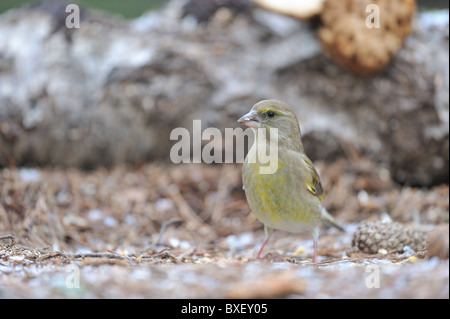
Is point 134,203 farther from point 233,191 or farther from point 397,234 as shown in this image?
point 397,234

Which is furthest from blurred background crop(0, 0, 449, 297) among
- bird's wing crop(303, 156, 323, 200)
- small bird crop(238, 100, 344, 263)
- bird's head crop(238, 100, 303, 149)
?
bird's head crop(238, 100, 303, 149)

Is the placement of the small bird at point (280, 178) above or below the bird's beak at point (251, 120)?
below

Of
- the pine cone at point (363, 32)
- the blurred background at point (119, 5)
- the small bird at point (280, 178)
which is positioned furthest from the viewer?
the blurred background at point (119, 5)

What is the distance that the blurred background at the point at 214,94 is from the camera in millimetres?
5875

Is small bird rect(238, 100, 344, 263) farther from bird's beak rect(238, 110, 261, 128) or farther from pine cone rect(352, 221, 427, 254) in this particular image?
pine cone rect(352, 221, 427, 254)

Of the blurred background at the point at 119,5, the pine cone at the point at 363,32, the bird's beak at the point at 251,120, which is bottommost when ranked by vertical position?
the bird's beak at the point at 251,120

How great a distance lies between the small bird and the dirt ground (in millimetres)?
320

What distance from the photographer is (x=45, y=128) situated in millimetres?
6641

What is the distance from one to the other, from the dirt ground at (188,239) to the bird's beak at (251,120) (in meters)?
0.98

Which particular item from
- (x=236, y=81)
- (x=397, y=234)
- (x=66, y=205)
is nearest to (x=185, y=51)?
(x=236, y=81)

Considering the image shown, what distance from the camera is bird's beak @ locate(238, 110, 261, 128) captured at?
3.69 m

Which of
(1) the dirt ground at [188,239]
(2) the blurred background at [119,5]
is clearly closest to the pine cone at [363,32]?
(1) the dirt ground at [188,239]

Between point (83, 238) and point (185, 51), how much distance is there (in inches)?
116

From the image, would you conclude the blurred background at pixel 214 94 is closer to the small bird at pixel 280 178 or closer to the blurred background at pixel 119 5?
the small bird at pixel 280 178
